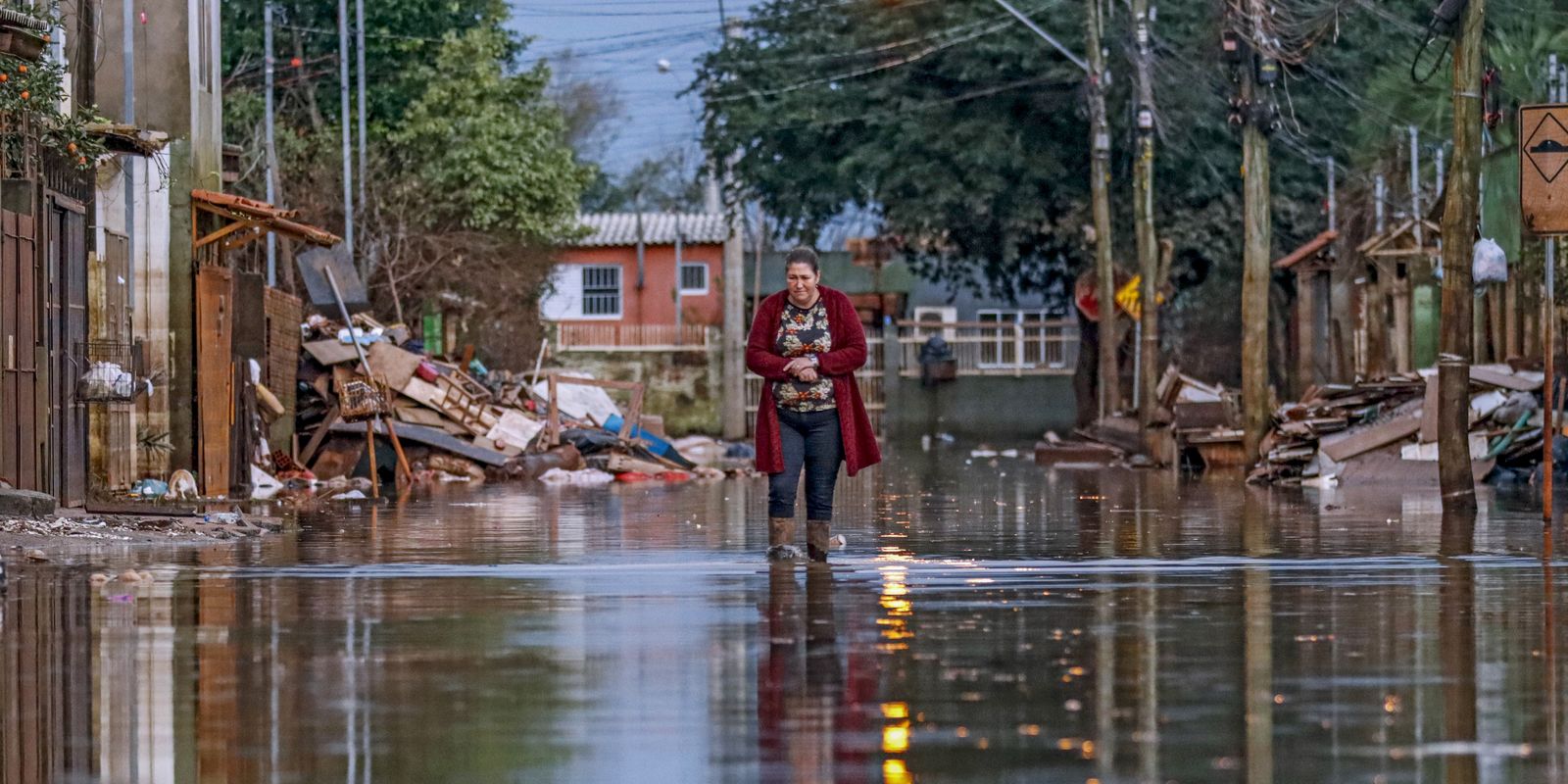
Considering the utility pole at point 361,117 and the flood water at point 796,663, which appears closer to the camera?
the flood water at point 796,663

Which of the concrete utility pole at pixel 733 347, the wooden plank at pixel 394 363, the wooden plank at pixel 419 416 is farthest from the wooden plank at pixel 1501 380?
the concrete utility pole at pixel 733 347

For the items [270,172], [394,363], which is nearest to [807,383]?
[394,363]

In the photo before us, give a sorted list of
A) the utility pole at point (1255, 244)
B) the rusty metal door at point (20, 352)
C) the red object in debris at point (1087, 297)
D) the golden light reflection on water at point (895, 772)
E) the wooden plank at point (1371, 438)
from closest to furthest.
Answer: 1. the golden light reflection on water at point (895, 772)
2. the rusty metal door at point (20, 352)
3. the wooden plank at point (1371, 438)
4. the utility pole at point (1255, 244)
5. the red object in debris at point (1087, 297)

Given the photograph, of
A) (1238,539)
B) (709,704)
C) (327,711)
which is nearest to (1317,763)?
(709,704)

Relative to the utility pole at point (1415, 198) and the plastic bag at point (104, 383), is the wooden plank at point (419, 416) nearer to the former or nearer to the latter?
the plastic bag at point (104, 383)

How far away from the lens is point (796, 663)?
9.77m

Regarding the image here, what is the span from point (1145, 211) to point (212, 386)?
21.8 metres

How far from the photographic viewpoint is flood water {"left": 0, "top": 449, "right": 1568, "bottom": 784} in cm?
740

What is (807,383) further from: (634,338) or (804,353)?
(634,338)

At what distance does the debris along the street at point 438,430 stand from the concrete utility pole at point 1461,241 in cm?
1433

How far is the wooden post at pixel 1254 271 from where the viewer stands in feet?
109

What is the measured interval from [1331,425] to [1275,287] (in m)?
26.1

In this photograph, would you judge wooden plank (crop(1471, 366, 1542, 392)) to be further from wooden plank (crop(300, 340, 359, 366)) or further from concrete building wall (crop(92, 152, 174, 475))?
concrete building wall (crop(92, 152, 174, 475))

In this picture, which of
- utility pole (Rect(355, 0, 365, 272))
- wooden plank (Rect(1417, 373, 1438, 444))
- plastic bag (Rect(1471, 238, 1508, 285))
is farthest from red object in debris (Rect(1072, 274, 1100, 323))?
plastic bag (Rect(1471, 238, 1508, 285))
